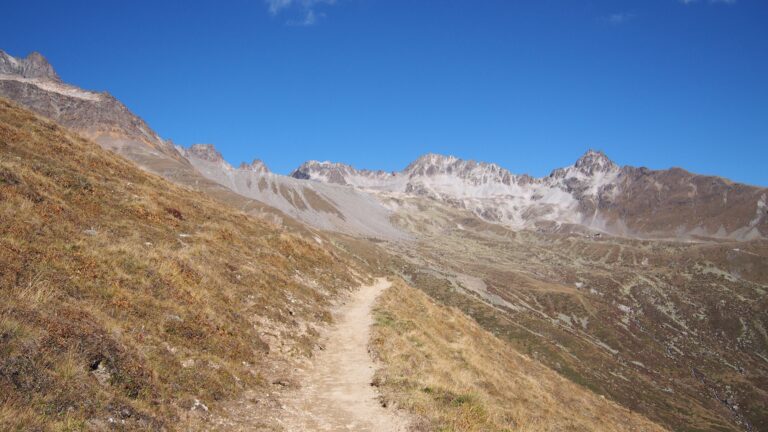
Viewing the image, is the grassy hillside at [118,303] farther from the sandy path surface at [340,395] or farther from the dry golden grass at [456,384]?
the dry golden grass at [456,384]

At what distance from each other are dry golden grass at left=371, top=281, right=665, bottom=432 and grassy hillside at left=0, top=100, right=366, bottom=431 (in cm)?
503

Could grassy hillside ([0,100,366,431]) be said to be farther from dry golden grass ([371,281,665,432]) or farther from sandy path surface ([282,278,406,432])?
dry golden grass ([371,281,665,432])

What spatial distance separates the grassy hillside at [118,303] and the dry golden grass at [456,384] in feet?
16.5

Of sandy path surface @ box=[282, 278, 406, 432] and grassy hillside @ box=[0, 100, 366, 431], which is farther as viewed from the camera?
sandy path surface @ box=[282, 278, 406, 432]

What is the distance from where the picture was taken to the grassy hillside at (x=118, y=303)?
9430mm

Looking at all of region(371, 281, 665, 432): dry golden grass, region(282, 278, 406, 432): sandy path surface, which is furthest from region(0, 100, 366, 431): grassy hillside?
region(371, 281, 665, 432): dry golden grass

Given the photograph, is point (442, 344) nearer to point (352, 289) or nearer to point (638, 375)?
point (352, 289)

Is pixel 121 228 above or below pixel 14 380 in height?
above

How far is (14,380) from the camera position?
28.0 feet

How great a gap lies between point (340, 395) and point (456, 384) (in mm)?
6284

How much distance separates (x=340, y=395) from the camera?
16.1 m

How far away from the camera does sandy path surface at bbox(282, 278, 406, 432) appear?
44.0 ft

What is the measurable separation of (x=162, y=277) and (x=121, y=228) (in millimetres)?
6877

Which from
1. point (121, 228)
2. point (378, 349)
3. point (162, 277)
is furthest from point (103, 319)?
point (378, 349)
